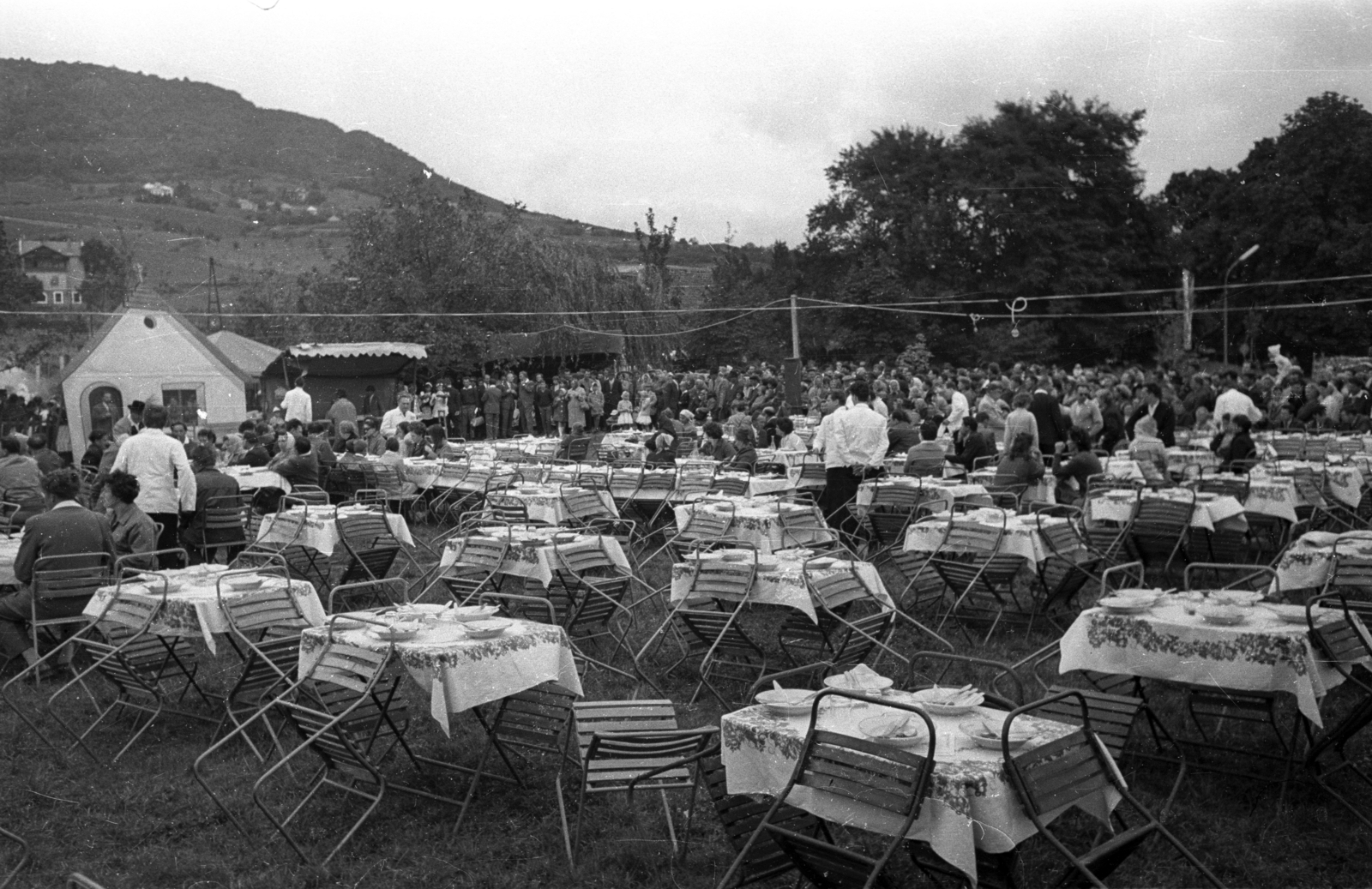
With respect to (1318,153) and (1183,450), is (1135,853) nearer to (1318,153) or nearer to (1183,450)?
(1183,450)

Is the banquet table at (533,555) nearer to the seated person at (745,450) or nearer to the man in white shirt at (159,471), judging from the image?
the man in white shirt at (159,471)

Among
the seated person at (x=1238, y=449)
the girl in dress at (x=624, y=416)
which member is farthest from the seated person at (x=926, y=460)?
the girl in dress at (x=624, y=416)

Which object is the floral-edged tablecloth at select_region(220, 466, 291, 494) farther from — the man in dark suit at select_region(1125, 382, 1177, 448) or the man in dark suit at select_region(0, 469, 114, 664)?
the man in dark suit at select_region(1125, 382, 1177, 448)

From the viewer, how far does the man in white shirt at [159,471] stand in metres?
9.62

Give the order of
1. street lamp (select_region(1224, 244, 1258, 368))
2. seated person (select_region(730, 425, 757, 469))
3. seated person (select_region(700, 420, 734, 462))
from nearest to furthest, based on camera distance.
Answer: seated person (select_region(730, 425, 757, 469)) < seated person (select_region(700, 420, 734, 462)) < street lamp (select_region(1224, 244, 1258, 368))

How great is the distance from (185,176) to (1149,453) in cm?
9047

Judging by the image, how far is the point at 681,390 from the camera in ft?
91.0

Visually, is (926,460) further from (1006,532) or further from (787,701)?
(787,701)

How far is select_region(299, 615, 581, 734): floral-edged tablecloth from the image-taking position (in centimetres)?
500

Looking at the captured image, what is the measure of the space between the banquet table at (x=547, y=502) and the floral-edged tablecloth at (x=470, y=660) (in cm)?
519

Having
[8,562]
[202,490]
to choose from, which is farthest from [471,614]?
[202,490]

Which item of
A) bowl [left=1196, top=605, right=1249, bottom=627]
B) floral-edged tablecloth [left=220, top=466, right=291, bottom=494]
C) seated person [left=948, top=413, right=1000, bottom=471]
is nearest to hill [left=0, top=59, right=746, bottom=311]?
floral-edged tablecloth [left=220, top=466, right=291, bottom=494]

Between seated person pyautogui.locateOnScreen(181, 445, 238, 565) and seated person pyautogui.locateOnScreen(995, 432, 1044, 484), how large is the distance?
20.9 feet

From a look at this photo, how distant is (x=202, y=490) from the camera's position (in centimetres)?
1038
